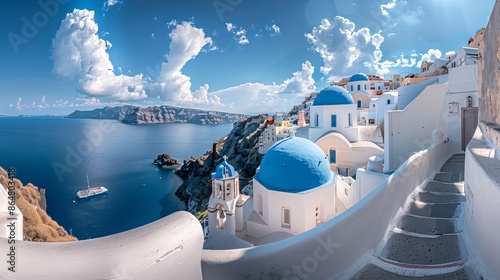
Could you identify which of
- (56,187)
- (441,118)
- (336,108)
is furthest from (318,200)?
(56,187)

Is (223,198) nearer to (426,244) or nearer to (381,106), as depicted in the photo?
(426,244)

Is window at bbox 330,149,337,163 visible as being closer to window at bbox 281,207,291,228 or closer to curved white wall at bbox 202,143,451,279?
window at bbox 281,207,291,228

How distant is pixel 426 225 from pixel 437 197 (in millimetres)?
1297

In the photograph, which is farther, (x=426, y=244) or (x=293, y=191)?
(x=293, y=191)

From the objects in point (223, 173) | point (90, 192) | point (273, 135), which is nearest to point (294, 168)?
A: point (223, 173)

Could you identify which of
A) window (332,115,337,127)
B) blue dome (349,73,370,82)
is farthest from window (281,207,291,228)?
blue dome (349,73,370,82)

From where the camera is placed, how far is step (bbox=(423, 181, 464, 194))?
4900mm

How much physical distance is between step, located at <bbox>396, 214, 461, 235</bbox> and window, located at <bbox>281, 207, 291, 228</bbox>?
178 inches

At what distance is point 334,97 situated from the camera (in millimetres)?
16125

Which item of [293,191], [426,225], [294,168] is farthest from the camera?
[294,168]

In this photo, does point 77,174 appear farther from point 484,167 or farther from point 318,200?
point 484,167

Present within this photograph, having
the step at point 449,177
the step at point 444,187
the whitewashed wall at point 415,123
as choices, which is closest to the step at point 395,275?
the step at point 444,187

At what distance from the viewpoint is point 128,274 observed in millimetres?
1472

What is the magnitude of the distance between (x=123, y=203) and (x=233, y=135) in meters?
21.8
